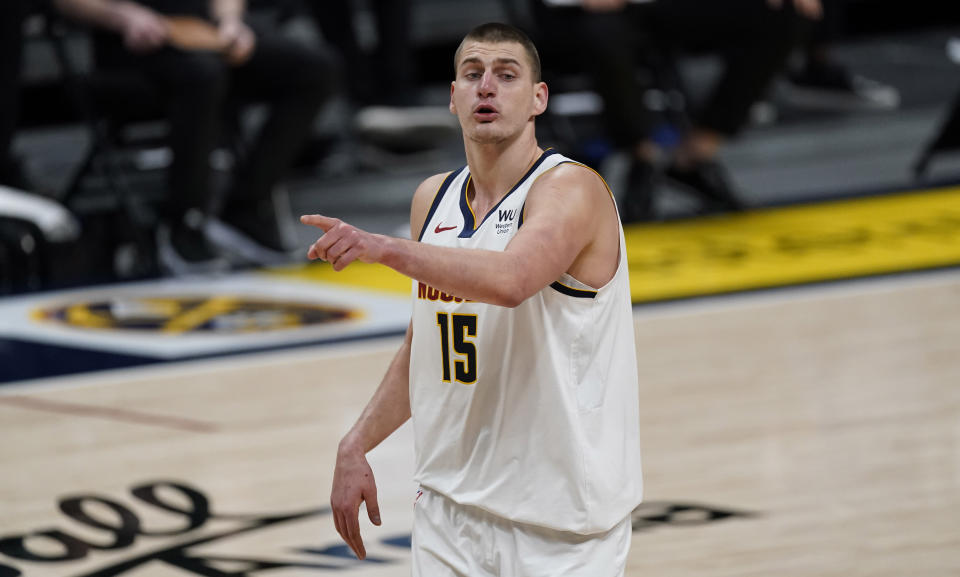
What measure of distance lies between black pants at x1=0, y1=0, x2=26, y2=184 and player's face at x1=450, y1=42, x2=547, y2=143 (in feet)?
14.0

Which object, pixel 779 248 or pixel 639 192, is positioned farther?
pixel 639 192

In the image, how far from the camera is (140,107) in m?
6.17

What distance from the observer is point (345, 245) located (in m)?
1.76

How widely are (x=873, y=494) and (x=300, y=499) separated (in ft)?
4.69

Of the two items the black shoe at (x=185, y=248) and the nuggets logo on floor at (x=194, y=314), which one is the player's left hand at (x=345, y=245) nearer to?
the nuggets logo on floor at (x=194, y=314)

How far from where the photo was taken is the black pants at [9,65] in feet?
Answer: 19.3

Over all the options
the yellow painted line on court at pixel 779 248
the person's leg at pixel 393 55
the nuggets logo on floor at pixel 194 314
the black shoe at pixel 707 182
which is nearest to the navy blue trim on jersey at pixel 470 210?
the nuggets logo on floor at pixel 194 314

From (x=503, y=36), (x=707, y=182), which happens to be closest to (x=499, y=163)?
(x=503, y=36)

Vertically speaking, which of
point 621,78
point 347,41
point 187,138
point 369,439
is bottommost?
point 369,439

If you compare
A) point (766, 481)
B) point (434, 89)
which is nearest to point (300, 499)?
point (766, 481)

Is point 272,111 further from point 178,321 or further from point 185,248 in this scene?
point 178,321

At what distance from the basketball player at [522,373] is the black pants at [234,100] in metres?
3.90

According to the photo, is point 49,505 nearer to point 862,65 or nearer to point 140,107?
point 140,107

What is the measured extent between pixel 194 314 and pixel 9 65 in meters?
1.31
